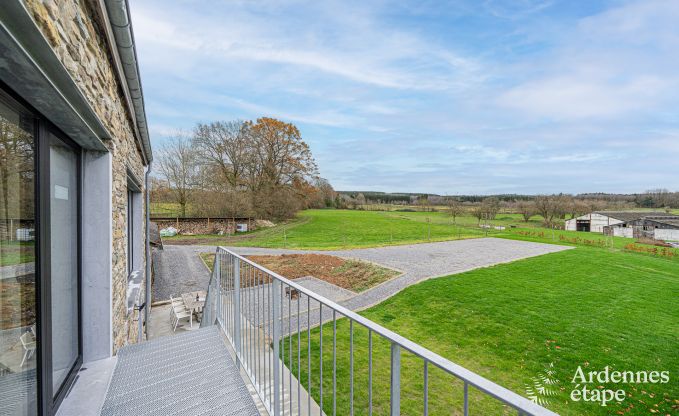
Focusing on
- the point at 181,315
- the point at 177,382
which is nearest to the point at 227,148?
the point at 181,315

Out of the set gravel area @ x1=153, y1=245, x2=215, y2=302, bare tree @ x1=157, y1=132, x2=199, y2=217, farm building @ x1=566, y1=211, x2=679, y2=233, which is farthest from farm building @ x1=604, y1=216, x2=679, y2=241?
bare tree @ x1=157, y1=132, x2=199, y2=217

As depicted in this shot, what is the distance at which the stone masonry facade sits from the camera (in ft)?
4.40

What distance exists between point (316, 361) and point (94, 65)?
5.23 metres

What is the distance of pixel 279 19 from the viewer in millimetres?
9383

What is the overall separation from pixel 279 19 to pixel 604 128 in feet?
117

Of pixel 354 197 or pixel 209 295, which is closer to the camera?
pixel 209 295

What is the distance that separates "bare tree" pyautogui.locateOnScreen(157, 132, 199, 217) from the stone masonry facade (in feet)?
67.6

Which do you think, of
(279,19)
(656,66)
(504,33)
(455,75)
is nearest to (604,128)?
(656,66)

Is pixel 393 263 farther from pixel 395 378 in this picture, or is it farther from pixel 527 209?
pixel 527 209

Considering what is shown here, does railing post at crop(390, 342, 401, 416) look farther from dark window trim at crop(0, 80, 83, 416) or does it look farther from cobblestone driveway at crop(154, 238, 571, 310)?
cobblestone driveway at crop(154, 238, 571, 310)

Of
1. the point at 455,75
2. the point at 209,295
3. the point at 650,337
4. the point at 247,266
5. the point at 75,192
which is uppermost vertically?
the point at 455,75

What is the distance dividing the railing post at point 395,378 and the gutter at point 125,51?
262 centimetres

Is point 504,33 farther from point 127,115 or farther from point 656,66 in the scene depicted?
point 127,115

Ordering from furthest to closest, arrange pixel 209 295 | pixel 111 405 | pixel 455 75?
1. pixel 455 75
2. pixel 209 295
3. pixel 111 405
